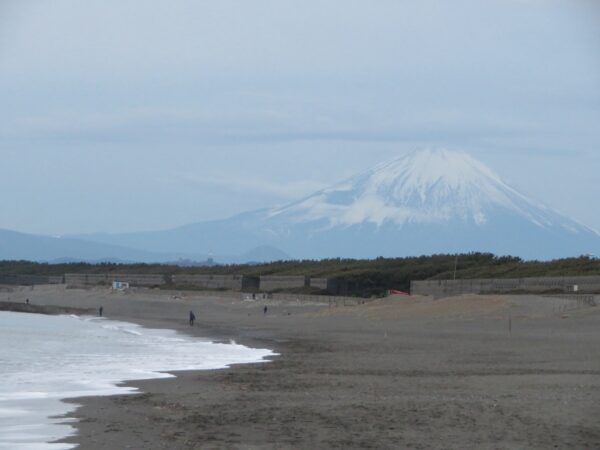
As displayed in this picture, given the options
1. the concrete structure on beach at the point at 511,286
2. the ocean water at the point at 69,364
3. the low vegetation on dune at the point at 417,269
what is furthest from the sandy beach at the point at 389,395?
the low vegetation on dune at the point at 417,269

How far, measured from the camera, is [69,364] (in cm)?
2291

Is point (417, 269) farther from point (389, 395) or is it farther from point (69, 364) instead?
point (389, 395)

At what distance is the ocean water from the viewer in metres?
13.1

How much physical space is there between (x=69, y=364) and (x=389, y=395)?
394 inches

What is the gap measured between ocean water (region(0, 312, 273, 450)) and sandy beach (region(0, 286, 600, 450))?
554 mm

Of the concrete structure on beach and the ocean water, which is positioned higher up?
the concrete structure on beach

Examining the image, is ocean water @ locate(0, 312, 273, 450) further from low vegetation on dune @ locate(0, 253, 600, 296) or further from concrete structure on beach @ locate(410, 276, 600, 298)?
low vegetation on dune @ locate(0, 253, 600, 296)

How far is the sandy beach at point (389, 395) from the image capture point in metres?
11.4

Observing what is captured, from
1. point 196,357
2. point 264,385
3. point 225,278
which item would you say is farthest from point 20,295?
point 264,385

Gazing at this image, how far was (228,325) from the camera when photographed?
44.1 metres

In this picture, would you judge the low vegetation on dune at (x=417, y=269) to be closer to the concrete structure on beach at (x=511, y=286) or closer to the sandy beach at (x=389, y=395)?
the concrete structure on beach at (x=511, y=286)


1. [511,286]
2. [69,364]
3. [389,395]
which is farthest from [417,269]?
[389,395]

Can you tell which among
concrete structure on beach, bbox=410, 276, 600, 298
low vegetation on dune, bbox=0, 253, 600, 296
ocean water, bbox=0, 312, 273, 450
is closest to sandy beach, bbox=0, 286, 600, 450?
ocean water, bbox=0, 312, 273, 450

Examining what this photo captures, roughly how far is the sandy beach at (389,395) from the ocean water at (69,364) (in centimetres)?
55
